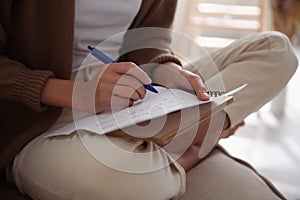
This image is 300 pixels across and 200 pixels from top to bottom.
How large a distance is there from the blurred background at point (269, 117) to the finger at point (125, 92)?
632 millimetres

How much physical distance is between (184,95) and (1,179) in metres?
0.35

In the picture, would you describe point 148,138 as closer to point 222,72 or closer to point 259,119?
point 222,72

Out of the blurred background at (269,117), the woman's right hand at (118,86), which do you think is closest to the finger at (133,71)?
the woman's right hand at (118,86)

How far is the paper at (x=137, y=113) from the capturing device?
0.67 meters

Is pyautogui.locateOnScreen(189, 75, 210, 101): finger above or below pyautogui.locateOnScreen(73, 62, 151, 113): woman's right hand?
below

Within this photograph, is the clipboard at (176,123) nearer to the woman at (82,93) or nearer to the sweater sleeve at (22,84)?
the woman at (82,93)

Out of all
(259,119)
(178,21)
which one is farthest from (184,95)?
(178,21)

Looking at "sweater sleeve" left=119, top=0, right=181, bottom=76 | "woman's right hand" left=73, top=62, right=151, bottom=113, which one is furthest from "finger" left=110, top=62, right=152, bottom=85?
"sweater sleeve" left=119, top=0, right=181, bottom=76

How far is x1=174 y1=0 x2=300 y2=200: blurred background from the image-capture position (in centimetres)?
136

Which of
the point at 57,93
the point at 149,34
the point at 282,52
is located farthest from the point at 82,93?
the point at 282,52

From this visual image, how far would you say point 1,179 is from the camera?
33.7 inches

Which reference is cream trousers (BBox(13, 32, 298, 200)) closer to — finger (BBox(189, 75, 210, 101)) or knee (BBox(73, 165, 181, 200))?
knee (BBox(73, 165, 181, 200))

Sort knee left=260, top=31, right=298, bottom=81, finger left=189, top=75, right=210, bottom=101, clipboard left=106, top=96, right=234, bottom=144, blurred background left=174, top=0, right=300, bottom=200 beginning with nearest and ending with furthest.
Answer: clipboard left=106, top=96, right=234, bottom=144 → finger left=189, top=75, right=210, bottom=101 → knee left=260, top=31, right=298, bottom=81 → blurred background left=174, top=0, right=300, bottom=200

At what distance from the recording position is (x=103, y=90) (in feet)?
2.33
